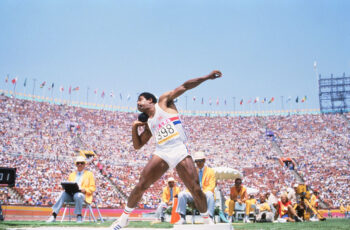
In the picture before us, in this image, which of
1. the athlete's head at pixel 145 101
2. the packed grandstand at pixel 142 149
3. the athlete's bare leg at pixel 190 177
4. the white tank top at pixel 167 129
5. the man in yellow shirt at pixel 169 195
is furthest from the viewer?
the packed grandstand at pixel 142 149

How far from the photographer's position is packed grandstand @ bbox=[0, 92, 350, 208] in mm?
32281

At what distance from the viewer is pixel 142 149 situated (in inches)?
1752

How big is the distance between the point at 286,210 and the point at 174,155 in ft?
26.9

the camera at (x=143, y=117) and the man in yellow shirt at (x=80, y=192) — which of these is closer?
the camera at (x=143, y=117)

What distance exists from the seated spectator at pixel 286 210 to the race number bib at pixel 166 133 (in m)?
7.71

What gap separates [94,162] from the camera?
38.2m

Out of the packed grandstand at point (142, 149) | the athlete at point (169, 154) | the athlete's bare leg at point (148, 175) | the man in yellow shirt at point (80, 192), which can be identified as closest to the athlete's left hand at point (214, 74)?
the athlete at point (169, 154)

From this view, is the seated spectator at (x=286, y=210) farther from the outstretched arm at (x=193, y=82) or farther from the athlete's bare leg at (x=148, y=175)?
the outstretched arm at (x=193, y=82)

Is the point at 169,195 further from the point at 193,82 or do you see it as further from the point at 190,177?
the point at 193,82

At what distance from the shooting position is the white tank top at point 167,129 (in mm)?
4863

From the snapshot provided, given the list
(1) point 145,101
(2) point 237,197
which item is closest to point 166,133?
(1) point 145,101

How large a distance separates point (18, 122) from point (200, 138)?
23294 mm

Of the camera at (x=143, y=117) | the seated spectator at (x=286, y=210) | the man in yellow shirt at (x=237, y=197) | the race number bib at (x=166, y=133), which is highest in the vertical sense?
the camera at (x=143, y=117)

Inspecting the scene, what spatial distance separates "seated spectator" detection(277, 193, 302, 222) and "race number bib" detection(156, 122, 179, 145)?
7711 mm
